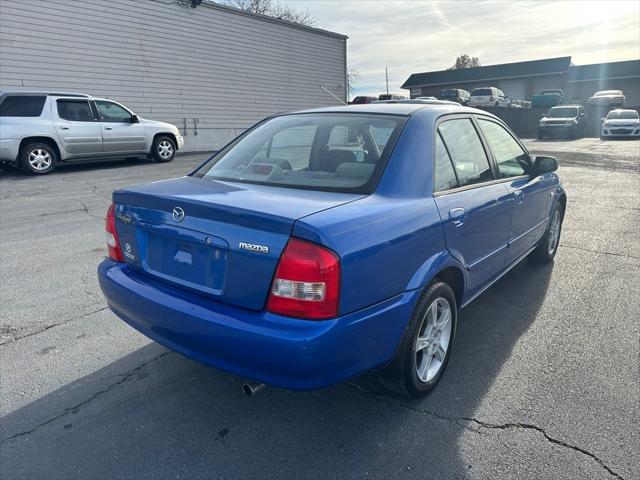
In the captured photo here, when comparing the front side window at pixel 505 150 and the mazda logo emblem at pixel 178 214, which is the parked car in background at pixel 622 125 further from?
the mazda logo emblem at pixel 178 214

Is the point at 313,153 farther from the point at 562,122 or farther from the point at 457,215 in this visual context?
the point at 562,122

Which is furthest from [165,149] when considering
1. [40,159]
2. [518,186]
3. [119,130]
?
[518,186]

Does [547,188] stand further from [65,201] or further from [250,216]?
[65,201]

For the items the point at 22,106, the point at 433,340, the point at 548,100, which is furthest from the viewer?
the point at 548,100

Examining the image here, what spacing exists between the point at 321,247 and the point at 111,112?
465 inches

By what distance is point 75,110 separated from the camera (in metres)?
Result: 11.4

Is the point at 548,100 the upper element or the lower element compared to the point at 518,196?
upper

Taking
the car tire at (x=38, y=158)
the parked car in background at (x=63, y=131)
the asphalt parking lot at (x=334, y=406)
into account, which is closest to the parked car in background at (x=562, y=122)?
the parked car in background at (x=63, y=131)

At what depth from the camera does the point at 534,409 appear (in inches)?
106

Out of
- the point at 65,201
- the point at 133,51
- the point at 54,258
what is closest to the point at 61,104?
the point at 65,201

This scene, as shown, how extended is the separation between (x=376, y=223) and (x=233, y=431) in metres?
1.31

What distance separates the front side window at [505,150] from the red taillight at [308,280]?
220 cm

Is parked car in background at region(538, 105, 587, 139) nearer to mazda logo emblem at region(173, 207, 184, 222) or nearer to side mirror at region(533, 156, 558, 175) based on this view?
side mirror at region(533, 156, 558, 175)

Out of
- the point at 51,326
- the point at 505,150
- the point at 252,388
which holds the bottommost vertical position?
the point at 51,326
